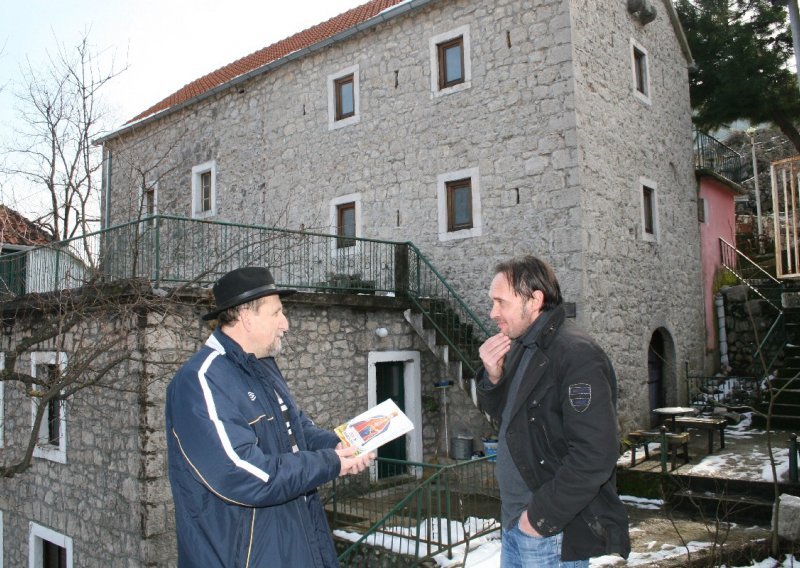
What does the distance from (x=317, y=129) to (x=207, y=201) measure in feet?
13.1

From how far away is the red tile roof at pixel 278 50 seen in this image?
43.4 feet

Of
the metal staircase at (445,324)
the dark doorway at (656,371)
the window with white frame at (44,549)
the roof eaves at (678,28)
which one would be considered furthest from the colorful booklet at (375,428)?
the roof eaves at (678,28)

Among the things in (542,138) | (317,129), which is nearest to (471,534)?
(542,138)

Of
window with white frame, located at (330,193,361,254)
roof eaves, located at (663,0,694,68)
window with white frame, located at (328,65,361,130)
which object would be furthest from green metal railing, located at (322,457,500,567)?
roof eaves, located at (663,0,694,68)

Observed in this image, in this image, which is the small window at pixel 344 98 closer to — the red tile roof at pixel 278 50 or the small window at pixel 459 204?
the red tile roof at pixel 278 50

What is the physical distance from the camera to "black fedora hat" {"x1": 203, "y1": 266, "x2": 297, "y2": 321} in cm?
275

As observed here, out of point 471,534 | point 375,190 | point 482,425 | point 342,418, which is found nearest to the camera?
point 471,534

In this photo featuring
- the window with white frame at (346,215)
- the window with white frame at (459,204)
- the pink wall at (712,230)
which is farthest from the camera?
the pink wall at (712,230)

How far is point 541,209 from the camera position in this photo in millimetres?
10188

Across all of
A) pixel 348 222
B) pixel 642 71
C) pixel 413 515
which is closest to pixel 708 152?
pixel 642 71

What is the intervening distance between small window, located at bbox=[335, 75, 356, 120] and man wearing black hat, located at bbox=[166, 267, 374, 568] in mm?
10601

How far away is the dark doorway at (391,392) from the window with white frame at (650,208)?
532 cm

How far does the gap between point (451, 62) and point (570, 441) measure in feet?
33.2

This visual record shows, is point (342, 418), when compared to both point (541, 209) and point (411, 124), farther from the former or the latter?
point (411, 124)
